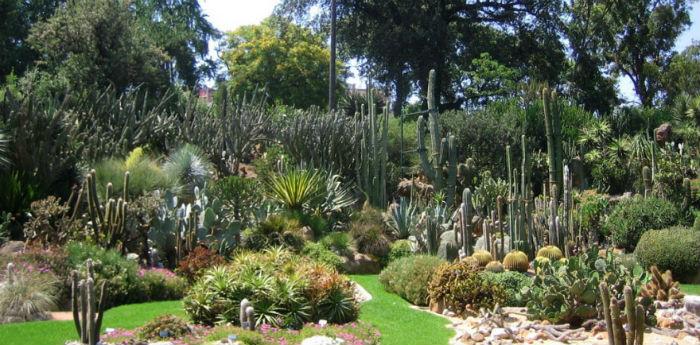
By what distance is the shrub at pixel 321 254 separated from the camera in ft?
47.3

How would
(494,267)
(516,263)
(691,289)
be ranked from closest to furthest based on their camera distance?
(494,267) < (516,263) < (691,289)

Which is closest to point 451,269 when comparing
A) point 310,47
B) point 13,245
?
point 13,245

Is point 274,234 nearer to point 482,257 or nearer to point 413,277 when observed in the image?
point 413,277

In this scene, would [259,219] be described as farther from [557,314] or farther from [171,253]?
[557,314]

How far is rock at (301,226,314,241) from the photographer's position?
15.8 m

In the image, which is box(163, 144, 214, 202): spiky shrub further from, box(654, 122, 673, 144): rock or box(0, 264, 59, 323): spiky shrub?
box(654, 122, 673, 144): rock

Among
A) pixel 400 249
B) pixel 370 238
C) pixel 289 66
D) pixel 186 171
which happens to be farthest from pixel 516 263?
pixel 289 66

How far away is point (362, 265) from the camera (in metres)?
15.6

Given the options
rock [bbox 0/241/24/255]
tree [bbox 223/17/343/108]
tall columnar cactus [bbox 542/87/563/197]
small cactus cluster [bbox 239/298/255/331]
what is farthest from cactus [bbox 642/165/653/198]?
tree [bbox 223/17/343/108]

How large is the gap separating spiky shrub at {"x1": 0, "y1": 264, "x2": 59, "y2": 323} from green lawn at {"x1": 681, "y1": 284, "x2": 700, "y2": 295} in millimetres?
9925

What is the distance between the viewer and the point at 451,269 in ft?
38.6

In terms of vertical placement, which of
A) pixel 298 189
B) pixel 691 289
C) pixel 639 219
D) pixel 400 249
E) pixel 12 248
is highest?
pixel 298 189

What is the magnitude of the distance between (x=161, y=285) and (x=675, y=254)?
906 centimetres

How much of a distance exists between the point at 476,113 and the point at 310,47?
1540 cm
